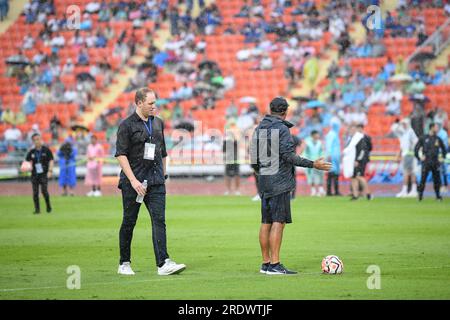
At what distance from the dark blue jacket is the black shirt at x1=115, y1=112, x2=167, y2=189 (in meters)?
1.31

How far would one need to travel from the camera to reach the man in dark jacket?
13.2m

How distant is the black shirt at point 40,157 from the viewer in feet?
89.7

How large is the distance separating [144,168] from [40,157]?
577 inches

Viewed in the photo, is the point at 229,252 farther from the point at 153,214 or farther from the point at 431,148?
the point at 431,148

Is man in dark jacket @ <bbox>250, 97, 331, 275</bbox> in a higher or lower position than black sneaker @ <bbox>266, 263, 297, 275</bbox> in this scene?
higher

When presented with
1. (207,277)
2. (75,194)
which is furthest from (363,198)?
(207,277)

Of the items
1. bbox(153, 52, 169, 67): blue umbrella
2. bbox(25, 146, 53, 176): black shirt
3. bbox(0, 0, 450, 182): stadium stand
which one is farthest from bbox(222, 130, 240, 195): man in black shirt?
bbox(153, 52, 169, 67): blue umbrella

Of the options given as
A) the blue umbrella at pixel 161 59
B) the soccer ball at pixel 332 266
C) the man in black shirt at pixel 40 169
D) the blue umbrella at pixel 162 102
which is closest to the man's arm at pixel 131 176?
the soccer ball at pixel 332 266

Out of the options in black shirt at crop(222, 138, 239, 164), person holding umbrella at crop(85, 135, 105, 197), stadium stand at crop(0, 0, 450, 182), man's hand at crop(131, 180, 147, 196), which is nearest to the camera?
man's hand at crop(131, 180, 147, 196)

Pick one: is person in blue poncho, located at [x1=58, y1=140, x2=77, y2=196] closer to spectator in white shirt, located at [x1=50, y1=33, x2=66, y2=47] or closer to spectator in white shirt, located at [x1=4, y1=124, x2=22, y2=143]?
spectator in white shirt, located at [x1=4, y1=124, x2=22, y2=143]

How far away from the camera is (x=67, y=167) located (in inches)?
1467

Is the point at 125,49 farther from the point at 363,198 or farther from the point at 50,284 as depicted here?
the point at 50,284

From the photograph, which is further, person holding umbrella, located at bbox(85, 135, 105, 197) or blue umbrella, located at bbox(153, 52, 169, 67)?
blue umbrella, located at bbox(153, 52, 169, 67)

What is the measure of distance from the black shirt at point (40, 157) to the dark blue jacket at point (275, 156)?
48.8 feet
